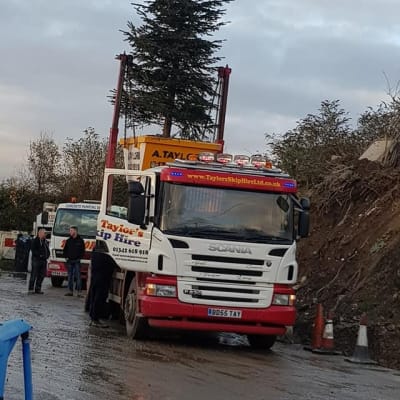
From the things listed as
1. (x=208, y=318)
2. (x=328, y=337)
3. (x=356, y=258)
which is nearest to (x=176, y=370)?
(x=208, y=318)

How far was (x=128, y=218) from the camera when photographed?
42.7 feet

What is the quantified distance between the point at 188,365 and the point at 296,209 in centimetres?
362

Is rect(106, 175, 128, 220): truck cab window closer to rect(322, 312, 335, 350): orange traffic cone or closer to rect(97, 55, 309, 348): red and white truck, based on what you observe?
rect(97, 55, 309, 348): red and white truck

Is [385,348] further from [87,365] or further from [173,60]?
[173,60]

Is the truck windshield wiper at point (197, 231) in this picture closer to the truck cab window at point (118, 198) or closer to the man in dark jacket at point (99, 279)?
the truck cab window at point (118, 198)

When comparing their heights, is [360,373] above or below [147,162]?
below

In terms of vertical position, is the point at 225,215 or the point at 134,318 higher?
the point at 225,215

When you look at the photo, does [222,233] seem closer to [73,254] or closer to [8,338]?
[8,338]

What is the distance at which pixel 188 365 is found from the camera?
11016 millimetres

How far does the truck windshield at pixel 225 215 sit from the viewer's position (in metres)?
12.8

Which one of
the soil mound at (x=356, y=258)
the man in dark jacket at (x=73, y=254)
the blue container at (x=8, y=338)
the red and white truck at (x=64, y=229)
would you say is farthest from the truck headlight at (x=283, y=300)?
the red and white truck at (x=64, y=229)

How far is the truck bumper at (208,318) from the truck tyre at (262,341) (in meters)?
0.58

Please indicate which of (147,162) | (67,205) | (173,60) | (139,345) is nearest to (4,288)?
(67,205)

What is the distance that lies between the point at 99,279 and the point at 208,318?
3.22 metres
